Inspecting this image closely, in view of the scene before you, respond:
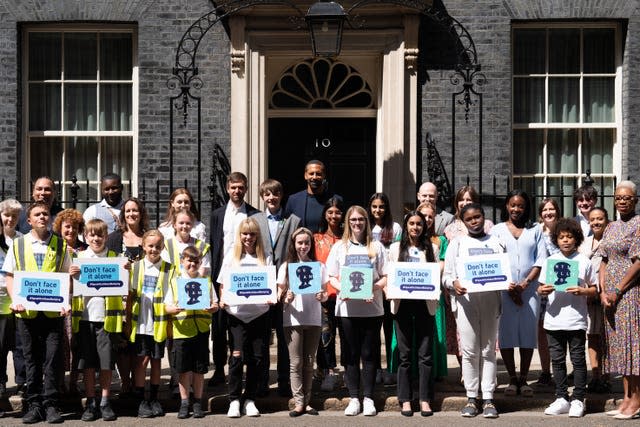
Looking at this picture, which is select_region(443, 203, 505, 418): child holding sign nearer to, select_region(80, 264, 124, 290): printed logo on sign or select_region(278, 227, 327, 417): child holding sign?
select_region(278, 227, 327, 417): child holding sign

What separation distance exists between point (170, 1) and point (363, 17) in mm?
2199

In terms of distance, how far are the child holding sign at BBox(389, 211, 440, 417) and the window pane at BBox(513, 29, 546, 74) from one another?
4688mm

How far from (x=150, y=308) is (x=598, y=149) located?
21.2ft

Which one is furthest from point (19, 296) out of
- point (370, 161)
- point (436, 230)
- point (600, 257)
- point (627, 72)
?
point (627, 72)

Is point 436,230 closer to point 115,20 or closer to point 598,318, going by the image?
point 598,318

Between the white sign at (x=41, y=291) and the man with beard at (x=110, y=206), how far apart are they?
1.35 meters

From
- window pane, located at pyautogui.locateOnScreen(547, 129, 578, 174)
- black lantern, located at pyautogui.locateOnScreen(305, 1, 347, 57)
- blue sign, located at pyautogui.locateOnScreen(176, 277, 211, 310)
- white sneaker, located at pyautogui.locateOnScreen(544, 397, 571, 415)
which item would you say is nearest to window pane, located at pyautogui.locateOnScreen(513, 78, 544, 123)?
window pane, located at pyautogui.locateOnScreen(547, 129, 578, 174)

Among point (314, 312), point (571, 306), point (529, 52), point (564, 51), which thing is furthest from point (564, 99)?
point (314, 312)

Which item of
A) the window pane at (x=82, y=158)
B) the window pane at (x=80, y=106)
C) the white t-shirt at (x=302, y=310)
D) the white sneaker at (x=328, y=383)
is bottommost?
the white sneaker at (x=328, y=383)

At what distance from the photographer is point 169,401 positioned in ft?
31.3

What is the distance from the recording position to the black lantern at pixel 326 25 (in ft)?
37.0

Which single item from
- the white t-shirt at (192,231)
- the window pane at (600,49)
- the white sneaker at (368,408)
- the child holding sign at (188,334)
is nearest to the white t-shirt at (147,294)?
the child holding sign at (188,334)

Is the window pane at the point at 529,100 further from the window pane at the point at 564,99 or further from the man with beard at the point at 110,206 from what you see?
the man with beard at the point at 110,206

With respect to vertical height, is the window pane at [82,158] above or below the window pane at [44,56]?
below
